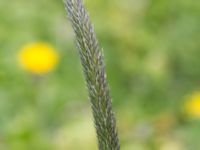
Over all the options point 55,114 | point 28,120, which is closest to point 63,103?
point 55,114

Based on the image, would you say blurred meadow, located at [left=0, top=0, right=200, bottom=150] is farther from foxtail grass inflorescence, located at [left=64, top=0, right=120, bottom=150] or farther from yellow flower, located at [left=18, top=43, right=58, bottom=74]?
foxtail grass inflorescence, located at [left=64, top=0, right=120, bottom=150]

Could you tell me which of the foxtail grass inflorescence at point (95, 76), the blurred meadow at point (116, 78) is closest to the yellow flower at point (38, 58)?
the blurred meadow at point (116, 78)

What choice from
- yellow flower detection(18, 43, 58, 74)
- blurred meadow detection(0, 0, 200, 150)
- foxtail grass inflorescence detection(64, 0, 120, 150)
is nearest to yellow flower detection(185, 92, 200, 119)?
blurred meadow detection(0, 0, 200, 150)

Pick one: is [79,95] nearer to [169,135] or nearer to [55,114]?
[55,114]

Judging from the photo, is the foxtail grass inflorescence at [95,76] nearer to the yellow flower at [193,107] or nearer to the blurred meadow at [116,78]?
the blurred meadow at [116,78]

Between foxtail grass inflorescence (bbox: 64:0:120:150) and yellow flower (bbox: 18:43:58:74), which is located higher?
yellow flower (bbox: 18:43:58:74)

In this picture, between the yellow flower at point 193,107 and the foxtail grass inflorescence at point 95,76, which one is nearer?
the foxtail grass inflorescence at point 95,76

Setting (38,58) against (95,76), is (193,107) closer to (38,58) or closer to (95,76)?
(38,58)

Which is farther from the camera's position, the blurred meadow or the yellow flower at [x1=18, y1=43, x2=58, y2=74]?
the yellow flower at [x1=18, y1=43, x2=58, y2=74]
